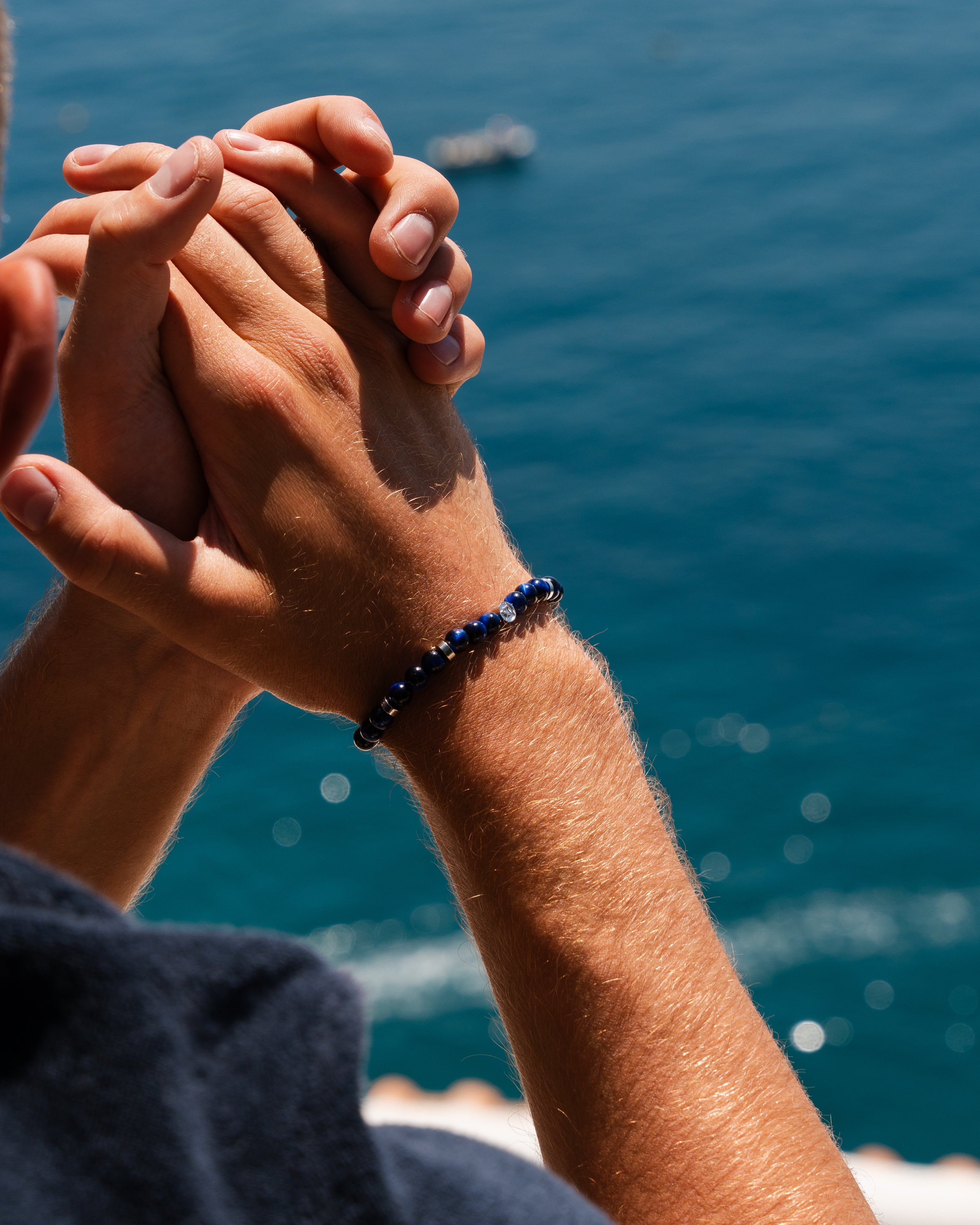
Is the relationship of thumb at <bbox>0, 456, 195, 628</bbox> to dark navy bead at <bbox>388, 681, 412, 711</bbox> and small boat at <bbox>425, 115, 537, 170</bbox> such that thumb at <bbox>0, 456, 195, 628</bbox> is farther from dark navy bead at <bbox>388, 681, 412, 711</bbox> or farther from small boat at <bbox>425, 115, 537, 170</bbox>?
small boat at <bbox>425, 115, 537, 170</bbox>

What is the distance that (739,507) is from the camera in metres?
10.8

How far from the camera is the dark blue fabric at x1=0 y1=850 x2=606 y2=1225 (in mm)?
576

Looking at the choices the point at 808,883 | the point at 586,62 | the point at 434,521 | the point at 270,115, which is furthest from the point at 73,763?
the point at 586,62

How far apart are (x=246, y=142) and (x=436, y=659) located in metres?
0.93

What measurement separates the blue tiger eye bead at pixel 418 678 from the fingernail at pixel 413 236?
620mm

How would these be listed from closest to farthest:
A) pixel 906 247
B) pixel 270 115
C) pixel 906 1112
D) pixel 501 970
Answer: pixel 501 970 < pixel 270 115 < pixel 906 1112 < pixel 906 247

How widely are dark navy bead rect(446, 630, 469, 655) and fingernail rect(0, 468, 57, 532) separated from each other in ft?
1.65

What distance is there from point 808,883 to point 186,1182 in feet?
26.5

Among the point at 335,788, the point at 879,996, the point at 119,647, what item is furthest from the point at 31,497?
the point at 335,788

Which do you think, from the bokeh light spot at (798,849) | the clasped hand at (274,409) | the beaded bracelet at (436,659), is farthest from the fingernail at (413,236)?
the bokeh light spot at (798,849)

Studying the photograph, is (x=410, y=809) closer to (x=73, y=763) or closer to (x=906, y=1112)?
(x=906, y=1112)

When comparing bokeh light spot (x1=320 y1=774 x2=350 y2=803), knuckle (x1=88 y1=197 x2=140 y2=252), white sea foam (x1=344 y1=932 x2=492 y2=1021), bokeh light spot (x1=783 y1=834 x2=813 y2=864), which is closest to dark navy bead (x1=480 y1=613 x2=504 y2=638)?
knuckle (x1=88 y1=197 x2=140 y2=252)

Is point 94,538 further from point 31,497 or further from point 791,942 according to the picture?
point 791,942

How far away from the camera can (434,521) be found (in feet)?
5.37
